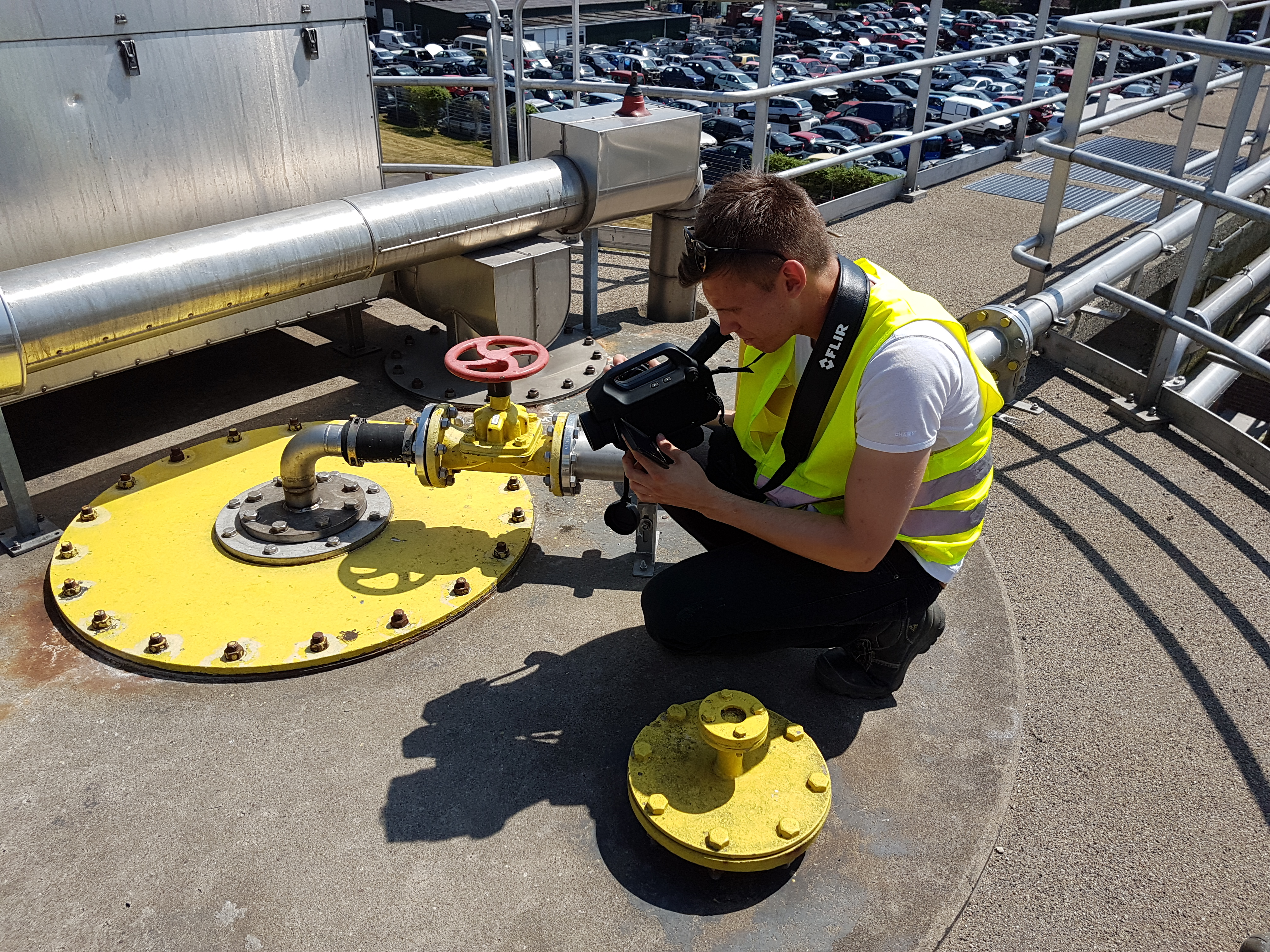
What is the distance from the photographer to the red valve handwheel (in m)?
2.49

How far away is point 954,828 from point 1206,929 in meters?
0.46

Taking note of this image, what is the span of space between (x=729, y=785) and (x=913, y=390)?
2.71 ft

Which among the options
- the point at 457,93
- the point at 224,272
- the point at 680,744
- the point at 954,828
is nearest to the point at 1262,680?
the point at 954,828

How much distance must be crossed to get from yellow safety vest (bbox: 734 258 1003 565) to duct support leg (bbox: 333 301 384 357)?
2.16 m

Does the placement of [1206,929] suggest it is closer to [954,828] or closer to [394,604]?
[954,828]

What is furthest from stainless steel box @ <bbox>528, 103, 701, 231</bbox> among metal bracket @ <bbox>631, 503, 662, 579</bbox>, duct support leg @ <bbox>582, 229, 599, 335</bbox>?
metal bracket @ <bbox>631, 503, 662, 579</bbox>

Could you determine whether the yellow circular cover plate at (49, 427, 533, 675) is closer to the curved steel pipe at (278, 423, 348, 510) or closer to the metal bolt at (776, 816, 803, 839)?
the curved steel pipe at (278, 423, 348, 510)

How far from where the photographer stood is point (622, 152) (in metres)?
3.65

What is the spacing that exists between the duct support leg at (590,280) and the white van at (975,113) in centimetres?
1446

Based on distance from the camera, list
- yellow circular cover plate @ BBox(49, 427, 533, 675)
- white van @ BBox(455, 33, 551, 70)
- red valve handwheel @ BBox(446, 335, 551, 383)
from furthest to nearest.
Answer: white van @ BBox(455, 33, 551, 70) → red valve handwheel @ BBox(446, 335, 551, 383) → yellow circular cover plate @ BBox(49, 427, 533, 675)

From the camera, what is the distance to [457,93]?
2188 cm

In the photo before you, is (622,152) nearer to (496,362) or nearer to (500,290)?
(500,290)

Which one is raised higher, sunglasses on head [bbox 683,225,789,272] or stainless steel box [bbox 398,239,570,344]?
sunglasses on head [bbox 683,225,789,272]

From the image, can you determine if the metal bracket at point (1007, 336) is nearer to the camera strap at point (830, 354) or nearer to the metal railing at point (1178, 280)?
the metal railing at point (1178, 280)
